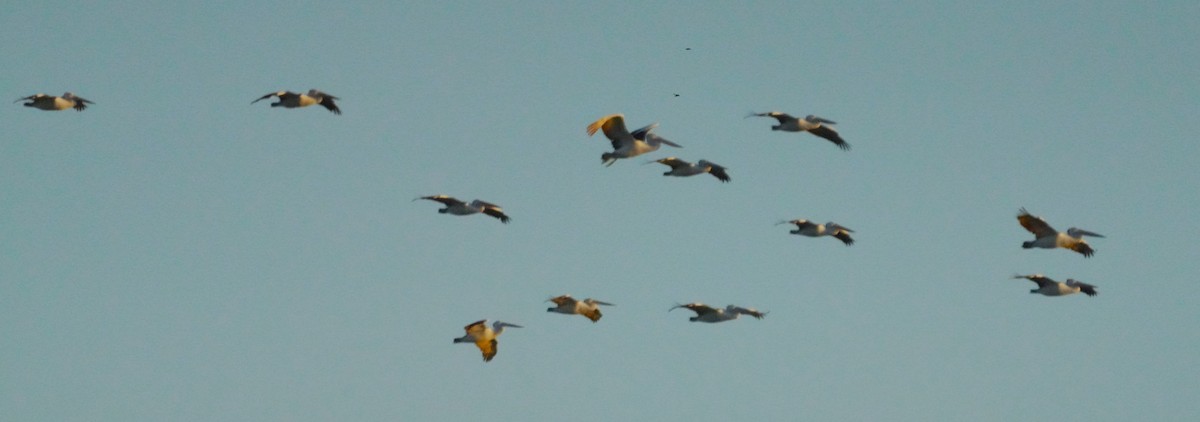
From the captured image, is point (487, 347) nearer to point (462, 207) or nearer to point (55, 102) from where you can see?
point (462, 207)

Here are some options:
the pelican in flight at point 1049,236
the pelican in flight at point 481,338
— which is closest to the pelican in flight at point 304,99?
the pelican in flight at point 481,338

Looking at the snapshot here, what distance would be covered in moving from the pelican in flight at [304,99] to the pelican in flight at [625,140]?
12.1 metres

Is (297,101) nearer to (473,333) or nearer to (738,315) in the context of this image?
(473,333)

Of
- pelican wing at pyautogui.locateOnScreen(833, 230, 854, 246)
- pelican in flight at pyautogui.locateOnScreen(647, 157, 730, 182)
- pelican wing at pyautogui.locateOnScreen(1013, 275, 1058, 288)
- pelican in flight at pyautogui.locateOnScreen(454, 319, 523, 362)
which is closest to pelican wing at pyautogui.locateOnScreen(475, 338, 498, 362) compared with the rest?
pelican in flight at pyautogui.locateOnScreen(454, 319, 523, 362)

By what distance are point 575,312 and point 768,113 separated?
9286mm

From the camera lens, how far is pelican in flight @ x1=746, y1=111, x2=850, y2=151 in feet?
217

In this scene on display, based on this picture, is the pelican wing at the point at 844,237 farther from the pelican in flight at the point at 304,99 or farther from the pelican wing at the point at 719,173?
the pelican in flight at the point at 304,99

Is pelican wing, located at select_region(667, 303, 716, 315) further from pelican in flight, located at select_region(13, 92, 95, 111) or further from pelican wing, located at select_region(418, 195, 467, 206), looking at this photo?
pelican in flight, located at select_region(13, 92, 95, 111)

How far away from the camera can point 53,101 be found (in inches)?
2766

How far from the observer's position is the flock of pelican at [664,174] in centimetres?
6106

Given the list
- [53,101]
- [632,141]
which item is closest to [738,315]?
[632,141]

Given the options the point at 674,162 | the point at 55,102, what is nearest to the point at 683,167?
the point at 674,162

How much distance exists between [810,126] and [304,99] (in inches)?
648

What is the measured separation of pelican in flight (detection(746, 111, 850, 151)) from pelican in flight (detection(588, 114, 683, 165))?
15.6 ft
